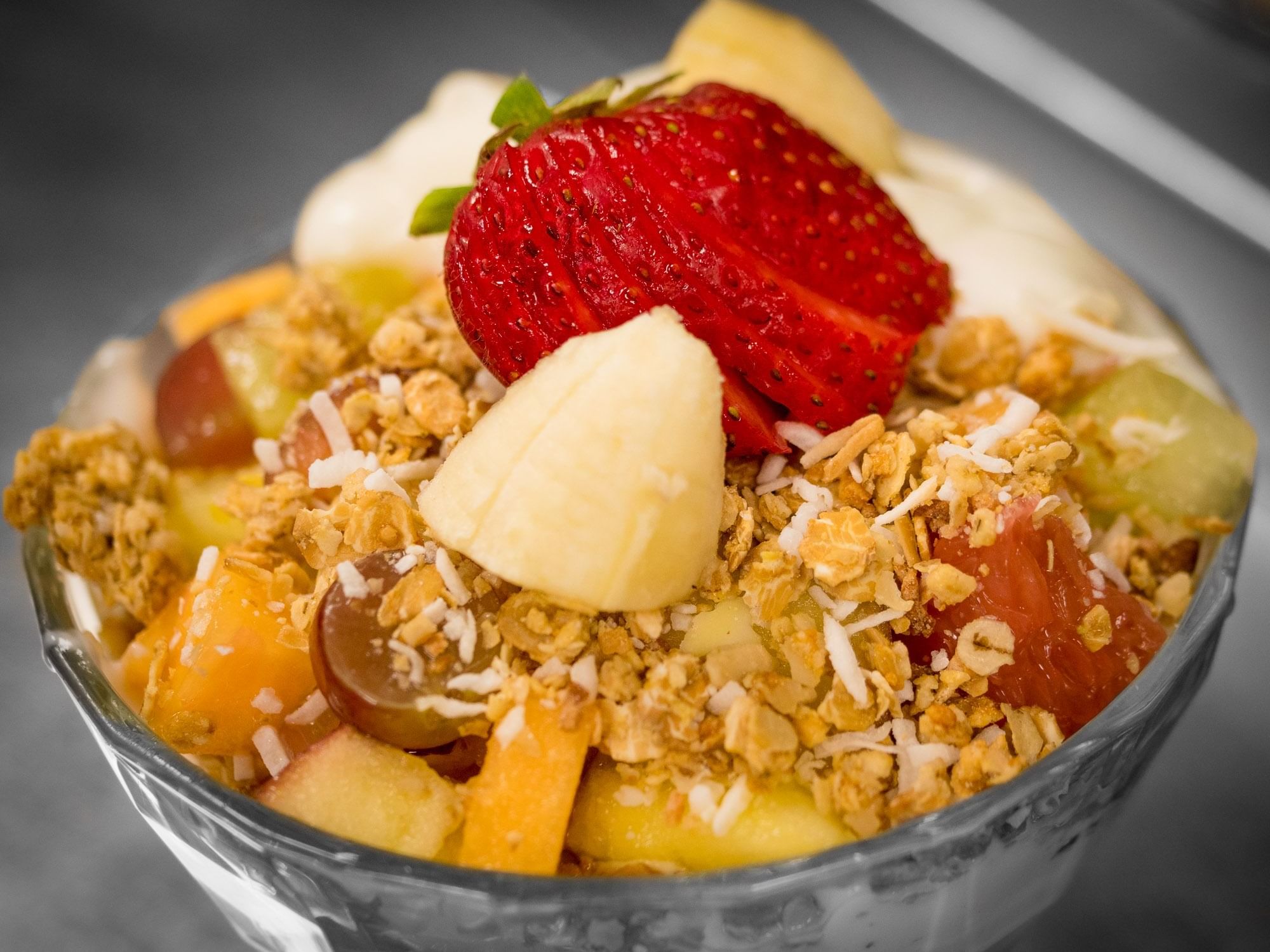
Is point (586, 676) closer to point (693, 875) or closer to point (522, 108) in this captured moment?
point (693, 875)

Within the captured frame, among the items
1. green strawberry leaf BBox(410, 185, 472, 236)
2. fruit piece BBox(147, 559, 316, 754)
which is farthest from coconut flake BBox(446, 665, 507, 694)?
green strawberry leaf BBox(410, 185, 472, 236)

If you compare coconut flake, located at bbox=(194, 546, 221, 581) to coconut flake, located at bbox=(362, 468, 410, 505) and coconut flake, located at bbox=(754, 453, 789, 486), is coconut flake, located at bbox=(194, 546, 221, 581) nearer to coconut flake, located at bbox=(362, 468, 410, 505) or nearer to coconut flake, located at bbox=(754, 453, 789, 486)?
coconut flake, located at bbox=(362, 468, 410, 505)

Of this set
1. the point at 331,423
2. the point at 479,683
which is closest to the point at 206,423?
the point at 331,423

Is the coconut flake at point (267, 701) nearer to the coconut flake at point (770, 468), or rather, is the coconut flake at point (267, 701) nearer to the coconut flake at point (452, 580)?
the coconut flake at point (452, 580)

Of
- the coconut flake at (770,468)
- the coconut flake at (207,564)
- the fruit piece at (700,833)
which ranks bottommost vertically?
the fruit piece at (700,833)

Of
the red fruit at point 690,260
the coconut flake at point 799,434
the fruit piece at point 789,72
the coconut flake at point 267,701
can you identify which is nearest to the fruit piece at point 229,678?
the coconut flake at point 267,701

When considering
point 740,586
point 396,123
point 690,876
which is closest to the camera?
point 690,876
